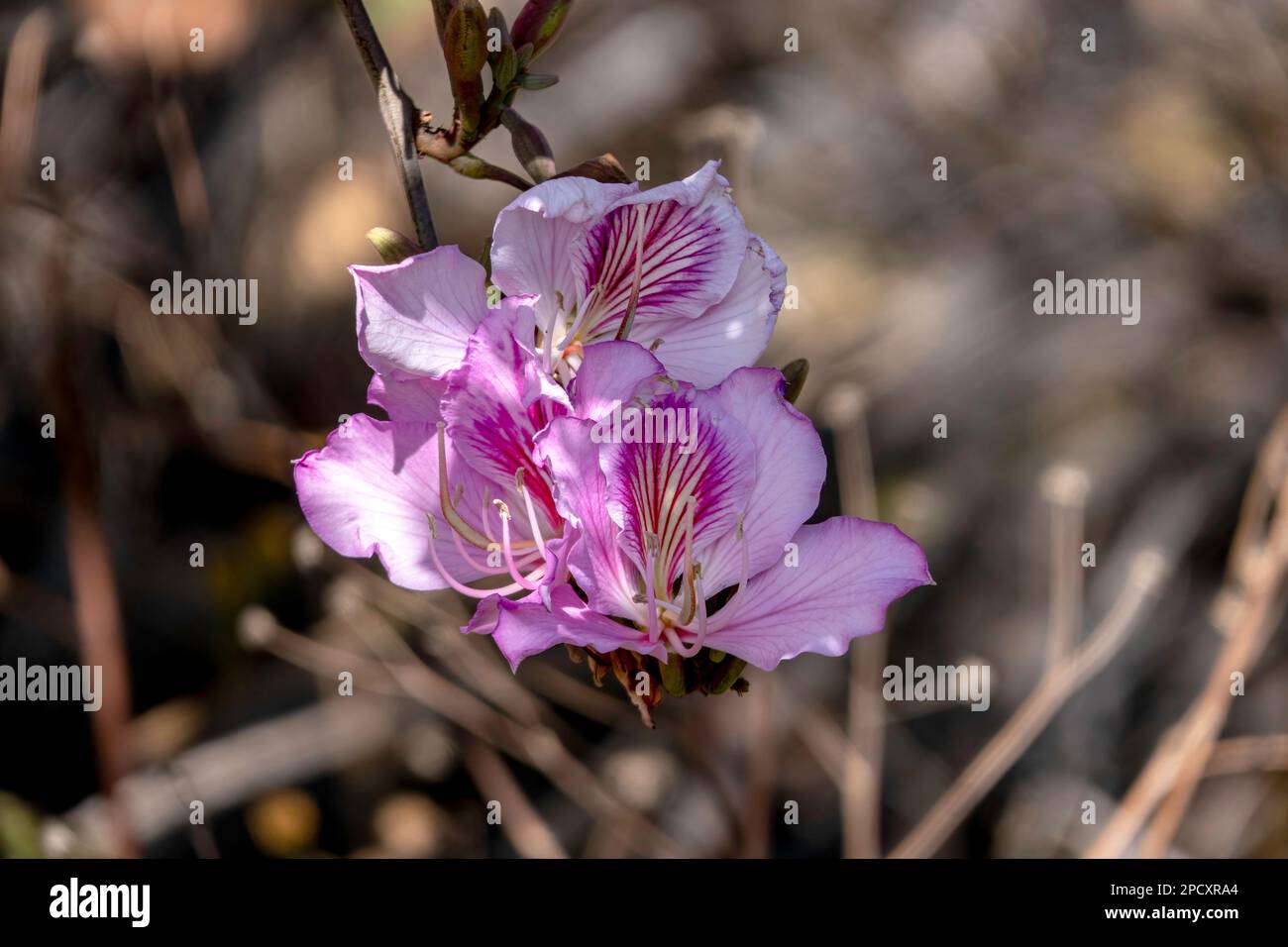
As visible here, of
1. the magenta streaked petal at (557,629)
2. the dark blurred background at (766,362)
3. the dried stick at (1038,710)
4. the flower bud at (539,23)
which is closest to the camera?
the magenta streaked petal at (557,629)

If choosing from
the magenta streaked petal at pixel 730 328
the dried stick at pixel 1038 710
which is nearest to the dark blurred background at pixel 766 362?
the dried stick at pixel 1038 710

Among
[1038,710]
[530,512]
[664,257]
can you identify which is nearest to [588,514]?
[530,512]

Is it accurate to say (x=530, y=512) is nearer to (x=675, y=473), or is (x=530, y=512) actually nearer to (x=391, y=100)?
(x=675, y=473)

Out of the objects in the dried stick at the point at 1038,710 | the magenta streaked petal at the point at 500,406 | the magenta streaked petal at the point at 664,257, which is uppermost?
the magenta streaked petal at the point at 664,257

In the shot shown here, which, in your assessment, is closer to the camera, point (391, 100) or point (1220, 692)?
point (391, 100)

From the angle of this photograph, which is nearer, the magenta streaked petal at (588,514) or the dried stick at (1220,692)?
the magenta streaked petal at (588,514)

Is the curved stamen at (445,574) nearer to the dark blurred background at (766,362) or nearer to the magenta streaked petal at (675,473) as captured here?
the magenta streaked petal at (675,473)
